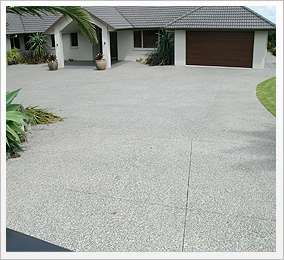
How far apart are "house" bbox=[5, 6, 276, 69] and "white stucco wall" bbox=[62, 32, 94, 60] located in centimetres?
113

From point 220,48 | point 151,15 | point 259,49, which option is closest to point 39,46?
→ point 151,15

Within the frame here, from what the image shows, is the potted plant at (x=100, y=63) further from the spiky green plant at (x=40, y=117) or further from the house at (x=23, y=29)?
the spiky green plant at (x=40, y=117)

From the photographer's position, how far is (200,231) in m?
4.19

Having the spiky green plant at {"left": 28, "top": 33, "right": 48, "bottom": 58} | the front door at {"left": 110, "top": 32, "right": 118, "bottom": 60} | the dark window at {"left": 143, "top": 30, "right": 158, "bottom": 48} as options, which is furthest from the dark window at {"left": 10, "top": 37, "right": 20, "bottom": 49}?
the dark window at {"left": 143, "top": 30, "right": 158, "bottom": 48}

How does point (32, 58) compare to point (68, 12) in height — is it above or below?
below

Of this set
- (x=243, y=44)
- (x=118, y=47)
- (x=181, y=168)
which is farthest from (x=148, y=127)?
(x=118, y=47)

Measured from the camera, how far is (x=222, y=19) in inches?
845

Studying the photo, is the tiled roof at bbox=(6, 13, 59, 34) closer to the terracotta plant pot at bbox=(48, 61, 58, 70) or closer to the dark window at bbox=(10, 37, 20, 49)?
the dark window at bbox=(10, 37, 20, 49)

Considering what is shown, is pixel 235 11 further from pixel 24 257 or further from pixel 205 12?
pixel 24 257

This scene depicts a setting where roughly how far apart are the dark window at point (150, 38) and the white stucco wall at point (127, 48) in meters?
0.45

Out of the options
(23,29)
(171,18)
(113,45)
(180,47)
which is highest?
(171,18)

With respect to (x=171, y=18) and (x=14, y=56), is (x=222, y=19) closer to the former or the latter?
(x=171, y=18)

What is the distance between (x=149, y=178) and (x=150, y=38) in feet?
71.0

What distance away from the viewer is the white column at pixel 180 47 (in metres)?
22.5
